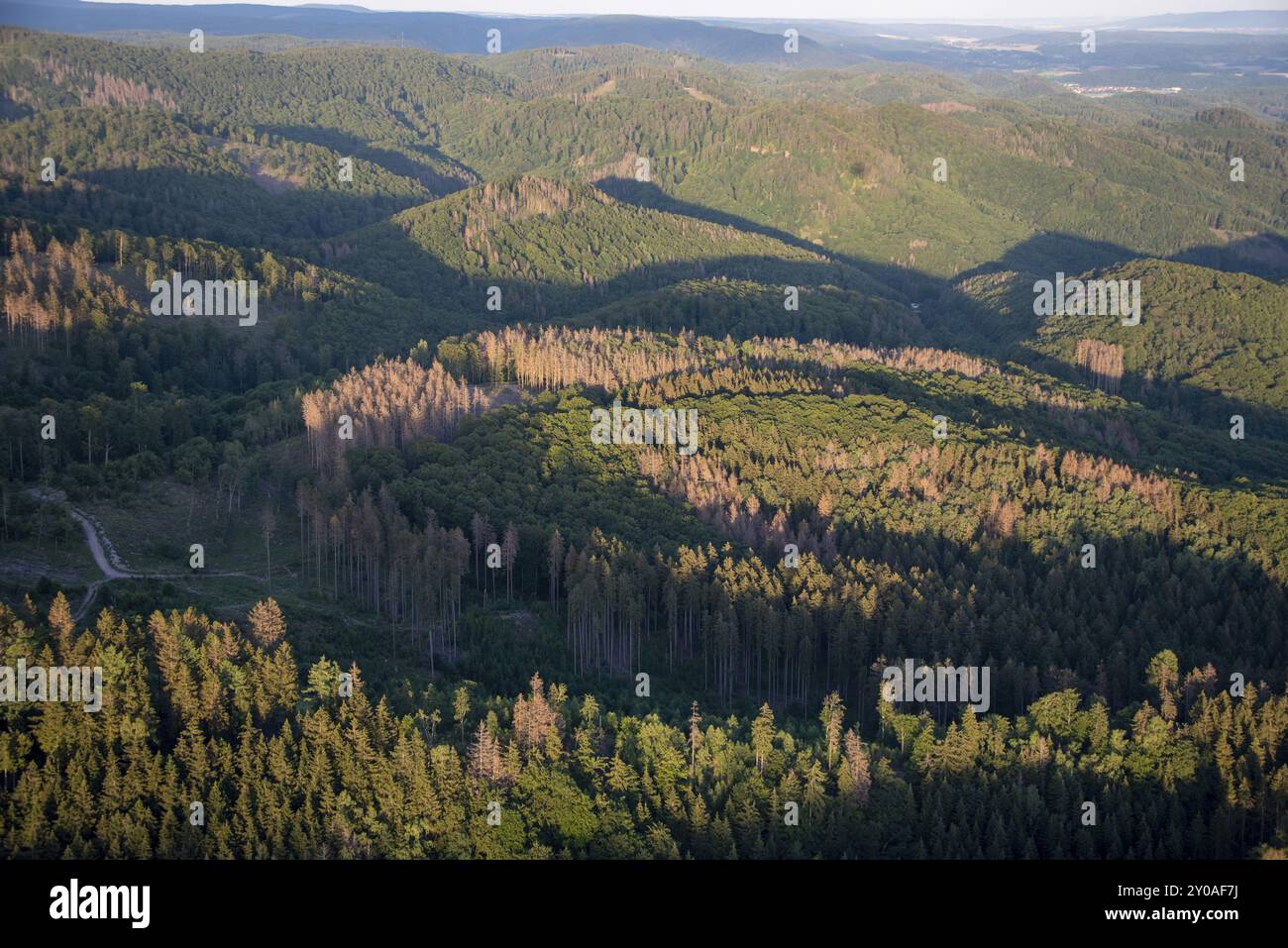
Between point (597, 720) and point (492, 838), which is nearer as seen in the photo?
point (492, 838)

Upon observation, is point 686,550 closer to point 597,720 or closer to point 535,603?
point 535,603

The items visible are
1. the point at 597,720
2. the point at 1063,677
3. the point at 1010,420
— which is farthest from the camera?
the point at 1010,420

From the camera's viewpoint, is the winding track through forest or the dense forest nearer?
the dense forest

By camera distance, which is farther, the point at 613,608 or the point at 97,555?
the point at 613,608

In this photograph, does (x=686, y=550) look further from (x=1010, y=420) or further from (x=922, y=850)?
(x=1010, y=420)

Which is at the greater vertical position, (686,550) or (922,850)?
(686,550)

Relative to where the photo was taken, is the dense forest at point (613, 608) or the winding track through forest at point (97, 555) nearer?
the dense forest at point (613, 608)

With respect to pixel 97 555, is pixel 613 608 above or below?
below
